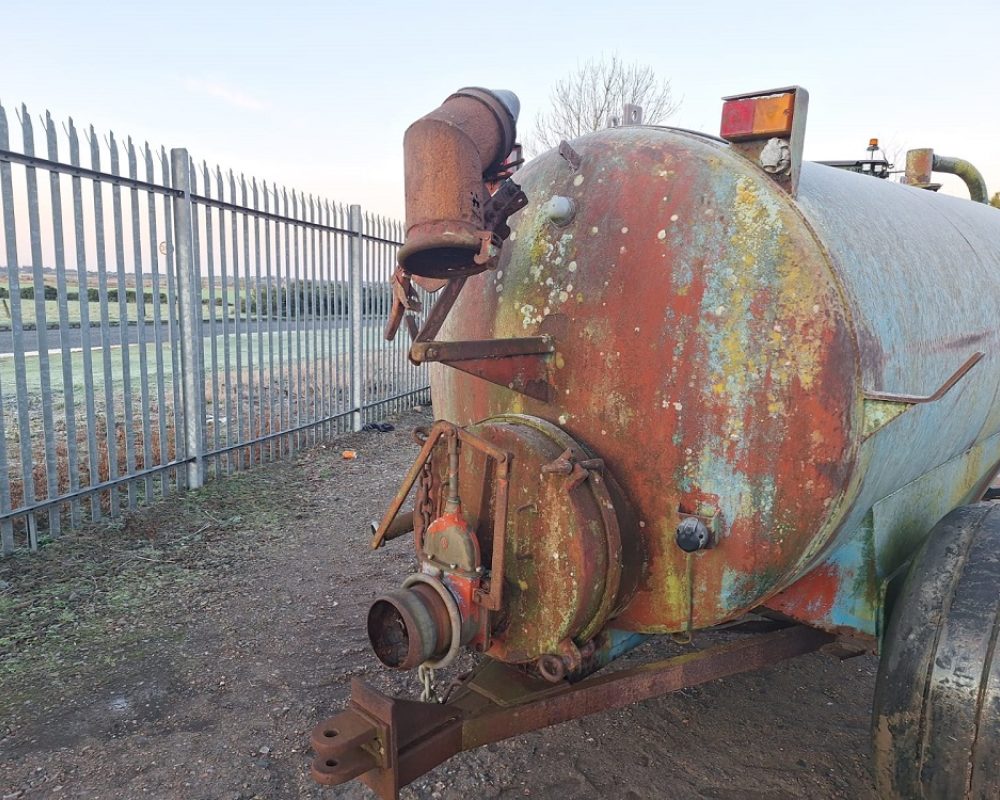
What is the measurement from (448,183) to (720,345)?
86 cm

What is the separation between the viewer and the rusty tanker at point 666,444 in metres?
1.76

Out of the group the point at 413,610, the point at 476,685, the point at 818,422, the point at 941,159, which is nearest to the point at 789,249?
the point at 818,422

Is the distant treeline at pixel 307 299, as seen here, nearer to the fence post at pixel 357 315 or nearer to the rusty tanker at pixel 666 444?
the fence post at pixel 357 315

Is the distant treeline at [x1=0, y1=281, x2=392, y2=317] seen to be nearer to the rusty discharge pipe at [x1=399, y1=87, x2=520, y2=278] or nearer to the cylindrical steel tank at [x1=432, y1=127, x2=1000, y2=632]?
the rusty discharge pipe at [x1=399, y1=87, x2=520, y2=278]

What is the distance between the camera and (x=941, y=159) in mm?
4441

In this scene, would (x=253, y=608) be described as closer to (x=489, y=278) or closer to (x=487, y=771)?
(x=487, y=771)

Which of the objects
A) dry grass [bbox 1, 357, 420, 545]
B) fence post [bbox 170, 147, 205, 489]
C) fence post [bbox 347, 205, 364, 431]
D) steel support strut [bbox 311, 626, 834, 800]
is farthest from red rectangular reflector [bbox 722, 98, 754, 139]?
fence post [bbox 347, 205, 364, 431]

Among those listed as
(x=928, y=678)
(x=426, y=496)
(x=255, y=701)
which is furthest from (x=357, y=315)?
(x=928, y=678)

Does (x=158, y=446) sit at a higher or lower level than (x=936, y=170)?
lower

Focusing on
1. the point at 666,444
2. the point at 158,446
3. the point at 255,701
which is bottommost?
the point at 255,701

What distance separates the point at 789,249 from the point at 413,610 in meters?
1.35

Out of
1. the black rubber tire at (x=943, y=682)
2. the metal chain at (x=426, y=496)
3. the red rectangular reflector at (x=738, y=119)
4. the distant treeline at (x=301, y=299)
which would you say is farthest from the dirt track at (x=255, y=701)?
the distant treeline at (x=301, y=299)

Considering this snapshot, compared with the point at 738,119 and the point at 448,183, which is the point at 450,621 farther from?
the point at 738,119

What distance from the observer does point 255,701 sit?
291cm
